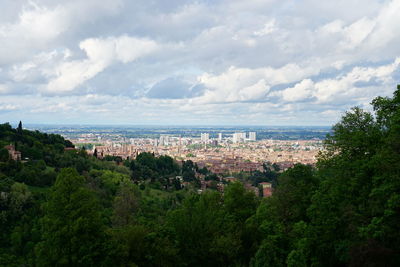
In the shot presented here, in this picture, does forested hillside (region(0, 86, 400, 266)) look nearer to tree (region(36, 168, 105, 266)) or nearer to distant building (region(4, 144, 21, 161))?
tree (region(36, 168, 105, 266))

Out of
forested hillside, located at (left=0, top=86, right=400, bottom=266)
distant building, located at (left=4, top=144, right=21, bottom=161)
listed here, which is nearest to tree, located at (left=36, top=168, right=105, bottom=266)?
forested hillside, located at (left=0, top=86, right=400, bottom=266)

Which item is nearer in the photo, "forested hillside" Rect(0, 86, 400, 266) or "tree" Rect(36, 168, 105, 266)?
"forested hillside" Rect(0, 86, 400, 266)

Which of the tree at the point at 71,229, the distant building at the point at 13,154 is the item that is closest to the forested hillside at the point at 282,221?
→ the tree at the point at 71,229

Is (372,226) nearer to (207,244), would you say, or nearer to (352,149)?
(352,149)

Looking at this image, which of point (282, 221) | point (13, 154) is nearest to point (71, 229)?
point (282, 221)

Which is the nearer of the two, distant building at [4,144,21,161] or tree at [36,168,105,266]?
tree at [36,168,105,266]

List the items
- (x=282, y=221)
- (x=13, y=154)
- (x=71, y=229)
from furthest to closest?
(x=13, y=154) → (x=282, y=221) → (x=71, y=229)

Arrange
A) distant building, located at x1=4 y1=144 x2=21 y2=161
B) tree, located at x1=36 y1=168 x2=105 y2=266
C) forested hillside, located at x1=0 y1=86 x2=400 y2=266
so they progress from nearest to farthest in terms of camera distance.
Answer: forested hillside, located at x1=0 y1=86 x2=400 y2=266 → tree, located at x1=36 y1=168 x2=105 y2=266 → distant building, located at x1=4 y1=144 x2=21 y2=161

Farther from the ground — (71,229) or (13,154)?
(13,154)

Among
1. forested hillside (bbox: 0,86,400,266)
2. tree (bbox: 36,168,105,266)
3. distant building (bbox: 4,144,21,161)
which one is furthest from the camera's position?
distant building (bbox: 4,144,21,161)

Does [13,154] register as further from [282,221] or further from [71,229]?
[282,221]

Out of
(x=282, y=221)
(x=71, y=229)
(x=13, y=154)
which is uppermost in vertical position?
(x=13, y=154)
